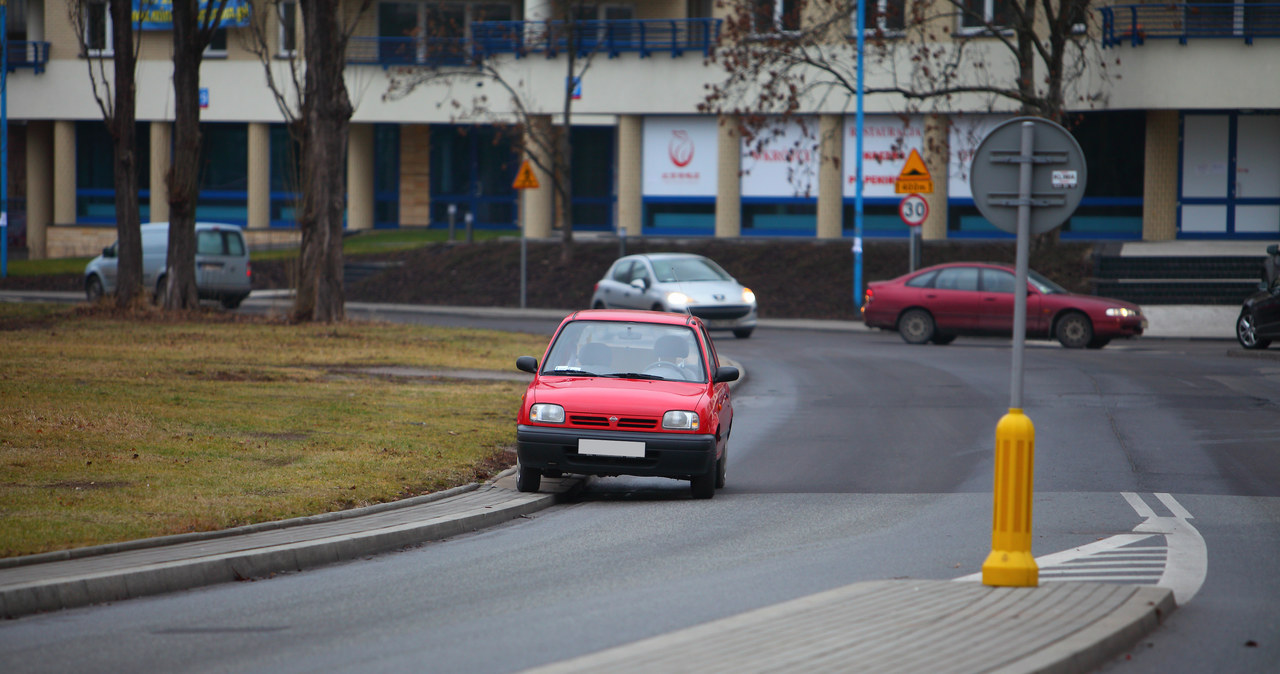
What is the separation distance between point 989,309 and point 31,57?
127 ft

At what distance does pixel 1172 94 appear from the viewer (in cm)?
3475

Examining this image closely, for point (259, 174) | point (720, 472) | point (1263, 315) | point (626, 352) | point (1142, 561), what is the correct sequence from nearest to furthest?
1. point (1142, 561)
2. point (720, 472)
3. point (626, 352)
4. point (1263, 315)
5. point (259, 174)

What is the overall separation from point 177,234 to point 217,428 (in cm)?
1520

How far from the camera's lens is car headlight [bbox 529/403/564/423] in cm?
1069

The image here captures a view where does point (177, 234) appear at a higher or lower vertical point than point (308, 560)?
higher

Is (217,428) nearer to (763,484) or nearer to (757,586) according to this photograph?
(763,484)

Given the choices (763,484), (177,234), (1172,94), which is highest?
(1172,94)

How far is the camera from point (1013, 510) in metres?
7.14

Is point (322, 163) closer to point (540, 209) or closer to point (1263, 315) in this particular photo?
point (1263, 315)

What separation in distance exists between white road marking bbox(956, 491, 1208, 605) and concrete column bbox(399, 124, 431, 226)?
41353 mm

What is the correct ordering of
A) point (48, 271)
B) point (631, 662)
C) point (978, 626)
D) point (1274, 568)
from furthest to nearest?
point (48, 271), point (1274, 568), point (978, 626), point (631, 662)

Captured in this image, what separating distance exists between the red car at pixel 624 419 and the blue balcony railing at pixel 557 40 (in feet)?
96.5

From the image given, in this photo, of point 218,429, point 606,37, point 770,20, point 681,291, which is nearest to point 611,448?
point 218,429

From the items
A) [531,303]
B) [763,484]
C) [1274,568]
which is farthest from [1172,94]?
[1274,568]
